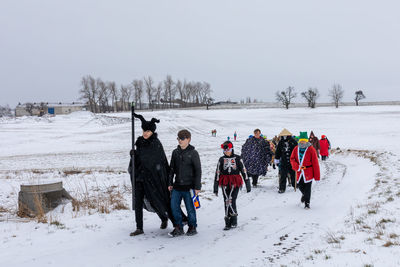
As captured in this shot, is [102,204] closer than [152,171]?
No

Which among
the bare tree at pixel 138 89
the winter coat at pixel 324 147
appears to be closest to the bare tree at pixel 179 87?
the bare tree at pixel 138 89

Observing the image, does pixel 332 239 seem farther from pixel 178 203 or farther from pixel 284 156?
pixel 284 156

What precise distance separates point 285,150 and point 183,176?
540 cm

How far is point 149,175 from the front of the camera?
577cm

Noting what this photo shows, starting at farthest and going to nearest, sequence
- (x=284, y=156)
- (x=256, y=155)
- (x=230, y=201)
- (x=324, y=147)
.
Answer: (x=324, y=147)
(x=256, y=155)
(x=284, y=156)
(x=230, y=201)

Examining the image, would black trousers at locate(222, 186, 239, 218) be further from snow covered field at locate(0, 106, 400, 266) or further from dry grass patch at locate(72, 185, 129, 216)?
dry grass patch at locate(72, 185, 129, 216)

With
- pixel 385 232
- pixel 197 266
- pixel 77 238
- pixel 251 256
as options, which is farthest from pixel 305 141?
pixel 77 238

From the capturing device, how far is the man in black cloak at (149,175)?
5.77m

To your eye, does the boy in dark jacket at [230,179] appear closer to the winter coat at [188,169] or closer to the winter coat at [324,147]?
the winter coat at [188,169]

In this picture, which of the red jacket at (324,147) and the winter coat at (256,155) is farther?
the red jacket at (324,147)

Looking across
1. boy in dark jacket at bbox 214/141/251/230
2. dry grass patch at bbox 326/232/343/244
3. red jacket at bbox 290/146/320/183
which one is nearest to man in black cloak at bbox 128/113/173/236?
boy in dark jacket at bbox 214/141/251/230

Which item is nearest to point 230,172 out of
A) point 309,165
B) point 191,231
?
point 191,231

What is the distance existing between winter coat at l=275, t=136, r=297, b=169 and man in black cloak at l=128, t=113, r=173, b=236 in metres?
5.39

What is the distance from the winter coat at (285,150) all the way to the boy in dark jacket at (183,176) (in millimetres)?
5052
